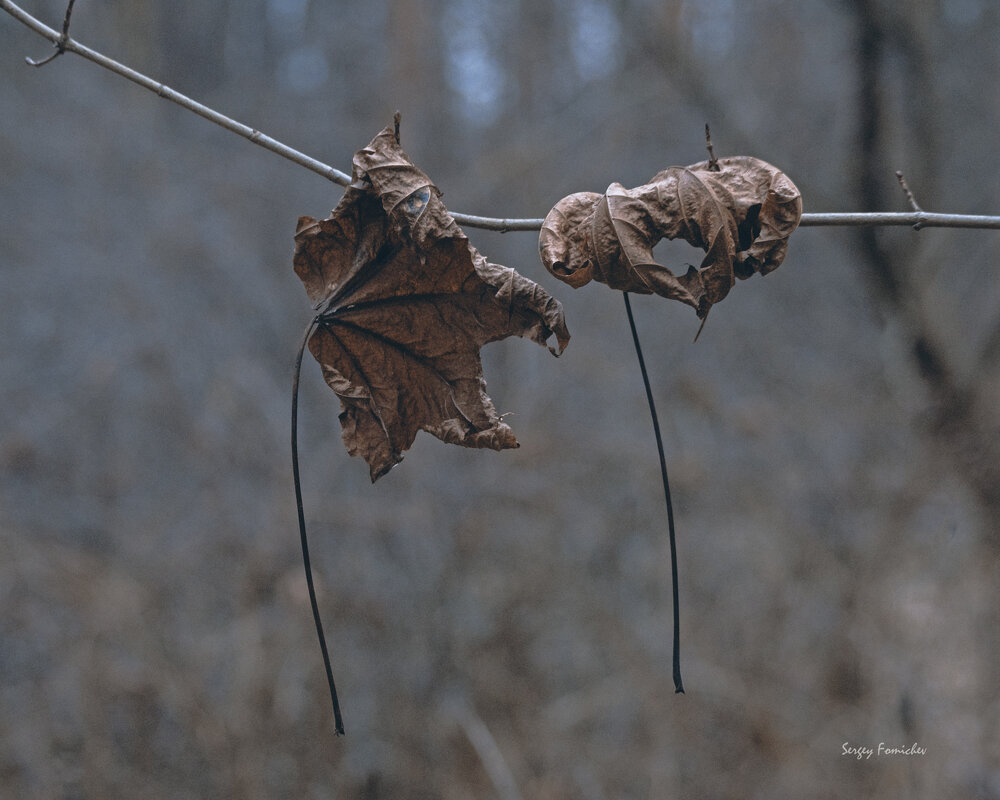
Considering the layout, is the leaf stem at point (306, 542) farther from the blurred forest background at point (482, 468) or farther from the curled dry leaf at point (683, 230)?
the blurred forest background at point (482, 468)

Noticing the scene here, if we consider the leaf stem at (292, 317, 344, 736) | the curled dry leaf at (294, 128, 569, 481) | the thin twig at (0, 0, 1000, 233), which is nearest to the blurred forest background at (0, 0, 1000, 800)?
the thin twig at (0, 0, 1000, 233)

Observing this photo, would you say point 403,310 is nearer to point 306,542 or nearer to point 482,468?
point 306,542

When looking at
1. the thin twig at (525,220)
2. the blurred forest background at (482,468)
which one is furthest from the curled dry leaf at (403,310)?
the blurred forest background at (482,468)

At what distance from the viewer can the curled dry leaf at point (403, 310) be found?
0.84m

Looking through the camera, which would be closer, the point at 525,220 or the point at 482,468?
the point at 525,220

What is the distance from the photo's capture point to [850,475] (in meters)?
3.72

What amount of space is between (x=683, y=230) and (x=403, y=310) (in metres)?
0.35

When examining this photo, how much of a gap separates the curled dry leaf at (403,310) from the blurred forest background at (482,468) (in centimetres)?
192

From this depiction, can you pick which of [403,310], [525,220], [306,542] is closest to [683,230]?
[525,220]

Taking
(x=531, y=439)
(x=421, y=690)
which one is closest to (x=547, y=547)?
(x=531, y=439)

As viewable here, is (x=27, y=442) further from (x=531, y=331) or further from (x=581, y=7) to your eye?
(x=581, y=7)

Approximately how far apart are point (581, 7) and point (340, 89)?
1377 mm

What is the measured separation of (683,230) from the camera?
2.81 feet

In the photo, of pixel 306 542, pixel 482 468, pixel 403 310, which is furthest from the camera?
pixel 482 468
